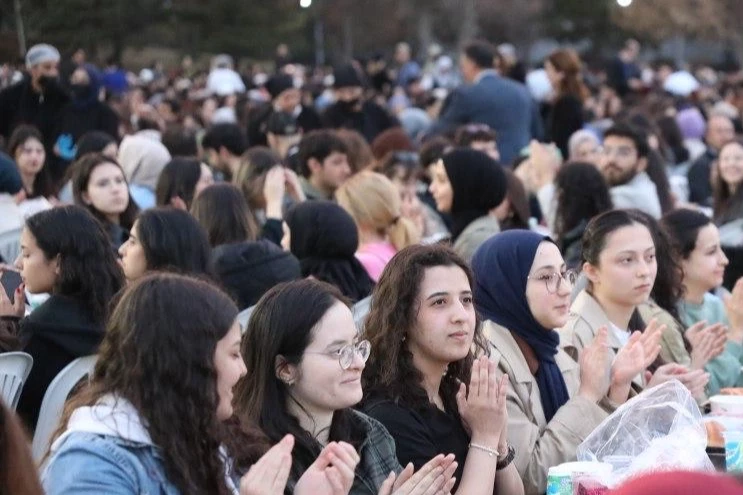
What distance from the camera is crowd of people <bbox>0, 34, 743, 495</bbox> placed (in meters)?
3.54

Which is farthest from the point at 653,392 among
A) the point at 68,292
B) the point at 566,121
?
the point at 566,121

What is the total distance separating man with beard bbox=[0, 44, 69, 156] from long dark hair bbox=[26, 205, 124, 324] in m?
6.71

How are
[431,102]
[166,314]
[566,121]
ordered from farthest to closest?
[431,102]
[566,121]
[166,314]

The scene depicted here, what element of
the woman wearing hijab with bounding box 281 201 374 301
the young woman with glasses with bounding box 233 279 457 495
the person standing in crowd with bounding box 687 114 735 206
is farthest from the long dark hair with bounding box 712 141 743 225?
the young woman with glasses with bounding box 233 279 457 495

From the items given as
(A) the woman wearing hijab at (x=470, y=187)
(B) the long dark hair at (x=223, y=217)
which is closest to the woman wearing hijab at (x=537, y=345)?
(B) the long dark hair at (x=223, y=217)

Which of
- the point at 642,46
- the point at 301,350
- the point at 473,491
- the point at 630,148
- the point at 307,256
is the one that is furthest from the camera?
the point at 642,46

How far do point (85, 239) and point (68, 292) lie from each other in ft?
0.68

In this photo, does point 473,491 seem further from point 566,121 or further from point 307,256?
point 566,121

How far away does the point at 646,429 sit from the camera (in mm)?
4668

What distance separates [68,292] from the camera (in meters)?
5.54

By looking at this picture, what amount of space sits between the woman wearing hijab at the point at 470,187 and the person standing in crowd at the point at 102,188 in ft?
5.83

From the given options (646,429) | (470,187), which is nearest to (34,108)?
(470,187)

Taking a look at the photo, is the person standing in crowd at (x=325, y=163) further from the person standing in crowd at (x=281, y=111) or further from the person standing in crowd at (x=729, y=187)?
the person standing in crowd at (x=281, y=111)

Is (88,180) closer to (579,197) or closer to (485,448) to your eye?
(579,197)
